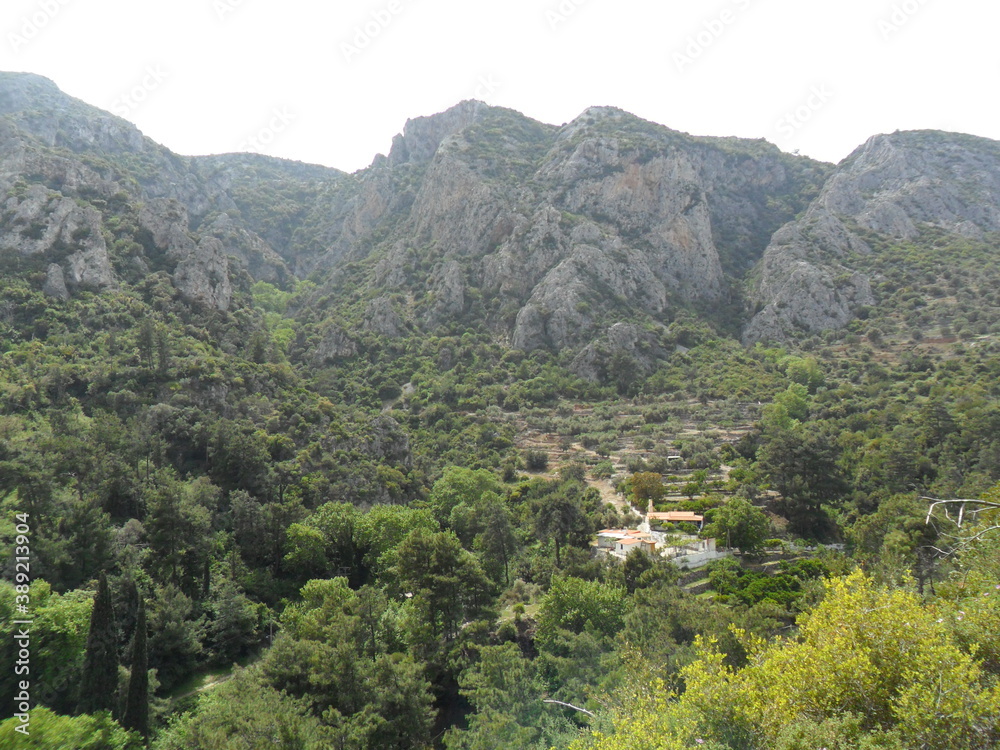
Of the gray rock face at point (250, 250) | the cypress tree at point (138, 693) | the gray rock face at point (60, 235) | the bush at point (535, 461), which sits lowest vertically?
the cypress tree at point (138, 693)

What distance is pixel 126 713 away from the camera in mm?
20703

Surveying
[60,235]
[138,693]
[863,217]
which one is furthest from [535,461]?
[863,217]

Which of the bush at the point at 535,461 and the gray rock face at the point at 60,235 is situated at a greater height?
the gray rock face at the point at 60,235

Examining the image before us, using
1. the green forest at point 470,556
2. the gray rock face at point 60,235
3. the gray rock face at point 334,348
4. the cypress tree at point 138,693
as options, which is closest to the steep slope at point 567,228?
the gray rock face at point 334,348

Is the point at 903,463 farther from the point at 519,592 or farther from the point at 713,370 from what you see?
the point at 713,370

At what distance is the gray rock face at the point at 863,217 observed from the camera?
9144 centimetres

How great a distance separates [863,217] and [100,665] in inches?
5392

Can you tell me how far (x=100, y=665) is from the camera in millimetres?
20250

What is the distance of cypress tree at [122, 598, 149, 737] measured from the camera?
67.9ft

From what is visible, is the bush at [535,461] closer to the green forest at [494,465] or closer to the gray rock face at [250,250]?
the green forest at [494,465]

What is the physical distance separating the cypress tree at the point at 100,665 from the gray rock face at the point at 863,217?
95944 mm

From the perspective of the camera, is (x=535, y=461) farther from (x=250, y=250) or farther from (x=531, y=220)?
(x=250, y=250)

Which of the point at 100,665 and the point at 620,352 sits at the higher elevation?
the point at 620,352

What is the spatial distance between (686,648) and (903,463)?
109 feet
